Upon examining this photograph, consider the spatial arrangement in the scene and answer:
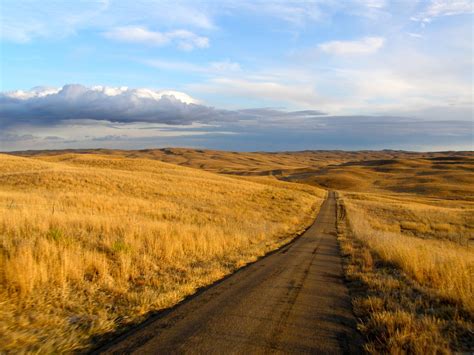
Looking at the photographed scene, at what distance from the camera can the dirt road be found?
5.02 metres

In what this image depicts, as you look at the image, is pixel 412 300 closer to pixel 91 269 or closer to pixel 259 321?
pixel 259 321

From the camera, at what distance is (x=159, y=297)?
7.16m

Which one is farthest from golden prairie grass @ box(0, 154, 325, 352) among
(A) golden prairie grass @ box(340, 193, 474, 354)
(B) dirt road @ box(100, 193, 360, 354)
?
(A) golden prairie grass @ box(340, 193, 474, 354)

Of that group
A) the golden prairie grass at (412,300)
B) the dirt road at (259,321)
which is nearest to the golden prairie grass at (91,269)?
the dirt road at (259,321)

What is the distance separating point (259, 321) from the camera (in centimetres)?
596

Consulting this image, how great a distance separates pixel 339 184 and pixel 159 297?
91.9 meters

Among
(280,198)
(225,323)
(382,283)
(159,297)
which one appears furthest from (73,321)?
(280,198)

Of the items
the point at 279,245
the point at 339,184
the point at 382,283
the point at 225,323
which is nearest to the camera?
the point at 225,323

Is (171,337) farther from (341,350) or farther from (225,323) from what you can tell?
(341,350)

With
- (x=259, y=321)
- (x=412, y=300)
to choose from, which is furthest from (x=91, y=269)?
(x=412, y=300)

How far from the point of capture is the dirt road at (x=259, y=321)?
5.02 m

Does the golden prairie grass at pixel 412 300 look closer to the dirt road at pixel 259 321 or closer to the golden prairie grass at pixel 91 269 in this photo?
the dirt road at pixel 259 321

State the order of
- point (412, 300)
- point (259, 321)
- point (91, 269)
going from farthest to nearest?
point (91, 269), point (412, 300), point (259, 321)

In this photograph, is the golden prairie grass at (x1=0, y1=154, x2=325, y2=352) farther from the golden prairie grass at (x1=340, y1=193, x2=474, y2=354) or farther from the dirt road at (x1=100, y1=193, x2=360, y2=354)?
the golden prairie grass at (x1=340, y1=193, x2=474, y2=354)
